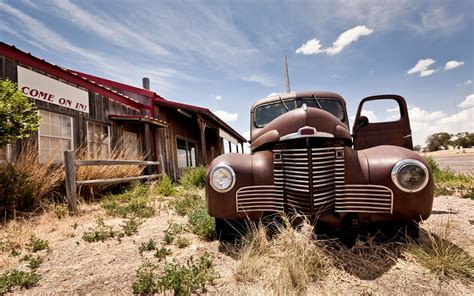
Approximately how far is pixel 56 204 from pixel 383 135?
5960 millimetres

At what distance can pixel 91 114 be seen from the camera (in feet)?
25.0

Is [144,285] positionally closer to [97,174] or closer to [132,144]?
[97,174]

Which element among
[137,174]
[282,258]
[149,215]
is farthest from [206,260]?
[137,174]

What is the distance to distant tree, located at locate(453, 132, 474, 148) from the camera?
47562 mm

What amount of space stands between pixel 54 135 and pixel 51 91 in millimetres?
1126

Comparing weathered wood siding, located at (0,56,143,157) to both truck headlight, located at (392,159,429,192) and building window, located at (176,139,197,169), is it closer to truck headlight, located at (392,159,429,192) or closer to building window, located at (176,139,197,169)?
building window, located at (176,139,197,169)

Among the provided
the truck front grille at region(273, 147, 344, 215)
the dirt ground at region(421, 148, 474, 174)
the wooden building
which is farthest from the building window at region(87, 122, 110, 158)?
the dirt ground at region(421, 148, 474, 174)

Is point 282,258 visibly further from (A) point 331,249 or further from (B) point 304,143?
(B) point 304,143

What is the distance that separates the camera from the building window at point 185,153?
12.6 metres

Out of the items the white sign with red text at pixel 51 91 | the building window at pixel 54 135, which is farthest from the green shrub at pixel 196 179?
the white sign with red text at pixel 51 91

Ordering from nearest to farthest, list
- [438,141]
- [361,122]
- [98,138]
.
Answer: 1. [361,122]
2. [98,138]
3. [438,141]

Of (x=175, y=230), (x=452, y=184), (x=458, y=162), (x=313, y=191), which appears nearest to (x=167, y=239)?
(x=175, y=230)

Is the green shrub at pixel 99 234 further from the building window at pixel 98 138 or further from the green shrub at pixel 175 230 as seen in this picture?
the building window at pixel 98 138

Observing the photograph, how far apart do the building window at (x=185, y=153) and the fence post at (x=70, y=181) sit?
301 inches
